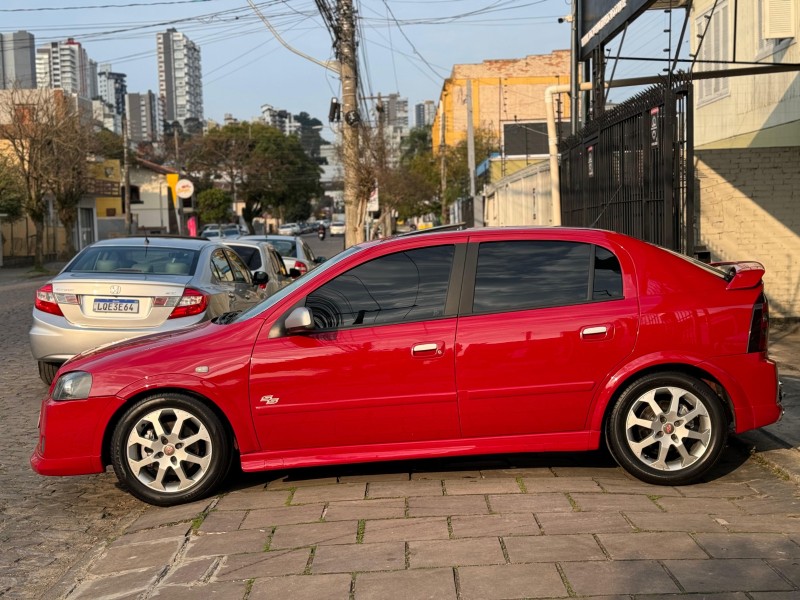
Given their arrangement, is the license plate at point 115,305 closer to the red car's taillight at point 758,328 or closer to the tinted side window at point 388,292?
the tinted side window at point 388,292

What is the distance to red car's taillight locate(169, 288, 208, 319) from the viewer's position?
9094mm

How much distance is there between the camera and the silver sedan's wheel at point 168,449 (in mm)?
5777

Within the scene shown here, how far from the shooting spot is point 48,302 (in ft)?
30.7

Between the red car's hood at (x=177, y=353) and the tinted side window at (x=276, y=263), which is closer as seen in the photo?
the red car's hood at (x=177, y=353)

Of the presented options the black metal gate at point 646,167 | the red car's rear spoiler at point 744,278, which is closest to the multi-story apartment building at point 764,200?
the black metal gate at point 646,167

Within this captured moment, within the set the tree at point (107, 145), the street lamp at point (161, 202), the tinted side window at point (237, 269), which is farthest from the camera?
the street lamp at point (161, 202)

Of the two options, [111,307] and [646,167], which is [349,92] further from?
[111,307]

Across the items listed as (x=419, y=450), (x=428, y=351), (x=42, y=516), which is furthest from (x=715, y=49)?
(x=42, y=516)

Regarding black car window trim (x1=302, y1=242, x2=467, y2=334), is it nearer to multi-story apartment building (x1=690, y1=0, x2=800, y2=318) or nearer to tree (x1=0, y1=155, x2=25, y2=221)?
multi-story apartment building (x1=690, y1=0, x2=800, y2=318)

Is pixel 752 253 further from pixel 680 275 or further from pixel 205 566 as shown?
pixel 205 566

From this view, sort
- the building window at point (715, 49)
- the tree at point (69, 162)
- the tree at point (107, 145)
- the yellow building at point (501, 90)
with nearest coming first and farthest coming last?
1. the building window at point (715, 49)
2. the tree at point (69, 162)
3. the tree at point (107, 145)
4. the yellow building at point (501, 90)

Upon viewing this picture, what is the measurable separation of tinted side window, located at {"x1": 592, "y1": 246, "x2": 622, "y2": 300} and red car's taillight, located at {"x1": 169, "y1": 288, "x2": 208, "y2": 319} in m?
4.45

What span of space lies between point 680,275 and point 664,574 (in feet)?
7.16

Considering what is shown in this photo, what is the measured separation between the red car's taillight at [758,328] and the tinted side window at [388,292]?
182cm
